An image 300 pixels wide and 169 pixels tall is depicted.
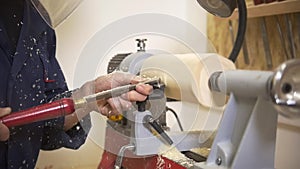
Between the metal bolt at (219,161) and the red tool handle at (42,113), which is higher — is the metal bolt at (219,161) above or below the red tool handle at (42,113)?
below

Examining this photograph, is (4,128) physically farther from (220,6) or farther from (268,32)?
(268,32)

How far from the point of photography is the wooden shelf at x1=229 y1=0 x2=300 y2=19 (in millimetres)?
994

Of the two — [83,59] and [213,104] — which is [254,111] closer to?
[213,104]

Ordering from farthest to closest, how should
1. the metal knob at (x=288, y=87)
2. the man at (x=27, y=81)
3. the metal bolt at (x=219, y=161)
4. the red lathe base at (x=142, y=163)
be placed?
the man at (x=27, y=81)
the red lathe base at (x=142, y=163)
the metal bolt at (x=219, y=161)
the metal knob at (x=288, y=87)

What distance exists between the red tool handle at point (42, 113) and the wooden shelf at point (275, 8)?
0.50 meters

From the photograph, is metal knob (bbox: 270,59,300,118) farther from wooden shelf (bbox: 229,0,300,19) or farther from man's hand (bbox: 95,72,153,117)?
wooden shelf (bbox: 229,0,300,19)

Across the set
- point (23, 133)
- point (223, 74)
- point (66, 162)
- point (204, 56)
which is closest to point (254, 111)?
point (223, 74)

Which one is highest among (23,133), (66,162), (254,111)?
(254,111)

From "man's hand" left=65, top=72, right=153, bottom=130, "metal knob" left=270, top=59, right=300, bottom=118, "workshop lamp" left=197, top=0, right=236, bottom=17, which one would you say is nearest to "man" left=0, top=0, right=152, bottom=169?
"man's hand" left=65, top=72, right=153, bottom=130

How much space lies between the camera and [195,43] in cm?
65

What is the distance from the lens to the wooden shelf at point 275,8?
99cm

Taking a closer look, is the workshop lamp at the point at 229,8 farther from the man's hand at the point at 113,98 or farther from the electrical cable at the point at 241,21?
the man's hand at the point at 113,98

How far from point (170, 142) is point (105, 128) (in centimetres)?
12

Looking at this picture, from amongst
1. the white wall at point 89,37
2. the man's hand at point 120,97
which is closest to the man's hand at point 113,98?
the man's hand at point 120,97
